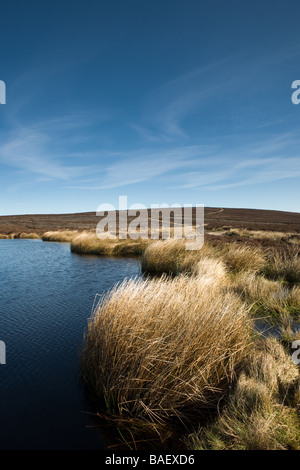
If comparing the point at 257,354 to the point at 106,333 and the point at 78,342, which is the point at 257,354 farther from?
the point at 78,342

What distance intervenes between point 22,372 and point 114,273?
30.3 feet

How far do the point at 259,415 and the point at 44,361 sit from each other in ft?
14.0


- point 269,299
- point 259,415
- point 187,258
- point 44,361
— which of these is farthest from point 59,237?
point 259,415

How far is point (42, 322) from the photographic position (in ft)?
25.9

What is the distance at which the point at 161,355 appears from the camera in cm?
443

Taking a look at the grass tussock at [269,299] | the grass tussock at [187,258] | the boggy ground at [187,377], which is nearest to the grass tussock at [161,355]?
the boggy ground at [187,377]

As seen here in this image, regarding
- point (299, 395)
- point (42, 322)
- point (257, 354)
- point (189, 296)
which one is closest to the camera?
point (299, 395)

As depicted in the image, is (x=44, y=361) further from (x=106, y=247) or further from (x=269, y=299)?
(x=106, y=247)

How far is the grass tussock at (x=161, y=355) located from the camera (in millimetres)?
4199

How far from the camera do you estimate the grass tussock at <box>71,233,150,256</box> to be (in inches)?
852

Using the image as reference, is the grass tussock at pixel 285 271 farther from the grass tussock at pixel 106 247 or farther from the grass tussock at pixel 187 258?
the grass tussock at pixel 106 247

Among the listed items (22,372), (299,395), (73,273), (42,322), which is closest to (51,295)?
(42,322)

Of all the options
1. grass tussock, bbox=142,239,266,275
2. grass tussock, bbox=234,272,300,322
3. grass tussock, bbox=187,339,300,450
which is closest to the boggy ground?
grass tussock, bbox=187,339,300,450

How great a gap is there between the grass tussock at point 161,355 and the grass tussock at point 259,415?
0.44 metres
